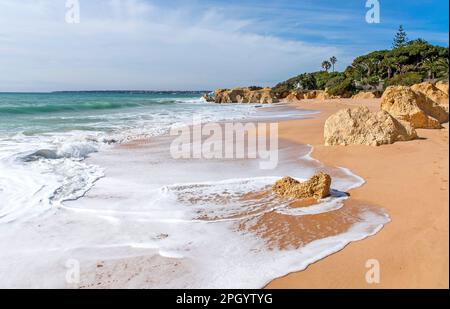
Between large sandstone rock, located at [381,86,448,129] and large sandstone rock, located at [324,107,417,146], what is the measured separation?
1.73 m

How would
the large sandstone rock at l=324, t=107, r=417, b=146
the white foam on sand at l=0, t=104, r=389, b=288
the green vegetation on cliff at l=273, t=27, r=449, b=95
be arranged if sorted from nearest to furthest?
the white foam on sand at l=0, t=104, r=389, b=288 < the large sandstone rock at l=324, t=107, r=417, b=146 < the green vegetation on cliff at l=273, t=27, r=449, b=95

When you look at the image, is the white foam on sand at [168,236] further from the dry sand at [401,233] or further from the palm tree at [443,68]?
the palm tree at [443,68]

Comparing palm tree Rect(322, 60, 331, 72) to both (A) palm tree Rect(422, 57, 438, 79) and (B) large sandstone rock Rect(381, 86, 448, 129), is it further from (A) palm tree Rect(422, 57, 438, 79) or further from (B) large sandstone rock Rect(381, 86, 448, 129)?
(B) large sandstone rock Rect(381, 86, 448, 129)

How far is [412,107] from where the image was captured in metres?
10.9

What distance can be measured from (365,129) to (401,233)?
5.49 meters

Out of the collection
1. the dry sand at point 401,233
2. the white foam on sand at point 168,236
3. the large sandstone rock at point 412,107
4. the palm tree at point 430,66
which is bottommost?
the white foam on sand at point 168,236

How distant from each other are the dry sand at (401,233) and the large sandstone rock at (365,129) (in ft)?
4.22

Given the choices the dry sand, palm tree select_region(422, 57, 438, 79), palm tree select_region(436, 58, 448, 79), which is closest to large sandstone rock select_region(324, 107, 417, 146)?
the dry sand

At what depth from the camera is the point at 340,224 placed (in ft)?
14.9

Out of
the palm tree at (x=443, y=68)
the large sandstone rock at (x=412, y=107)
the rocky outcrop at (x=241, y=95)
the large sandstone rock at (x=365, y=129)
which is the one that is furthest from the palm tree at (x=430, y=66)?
the large sandstone rock at (x=365, y=129)

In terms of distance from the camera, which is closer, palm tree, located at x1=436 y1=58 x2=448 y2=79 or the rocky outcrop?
palm tree, located at x1=436 y1=58 x2=448 y2=79

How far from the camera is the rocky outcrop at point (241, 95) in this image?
61.9 metres

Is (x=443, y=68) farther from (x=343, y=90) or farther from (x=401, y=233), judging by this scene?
(x=343, y=90)

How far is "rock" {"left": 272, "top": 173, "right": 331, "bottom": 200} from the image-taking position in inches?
215
